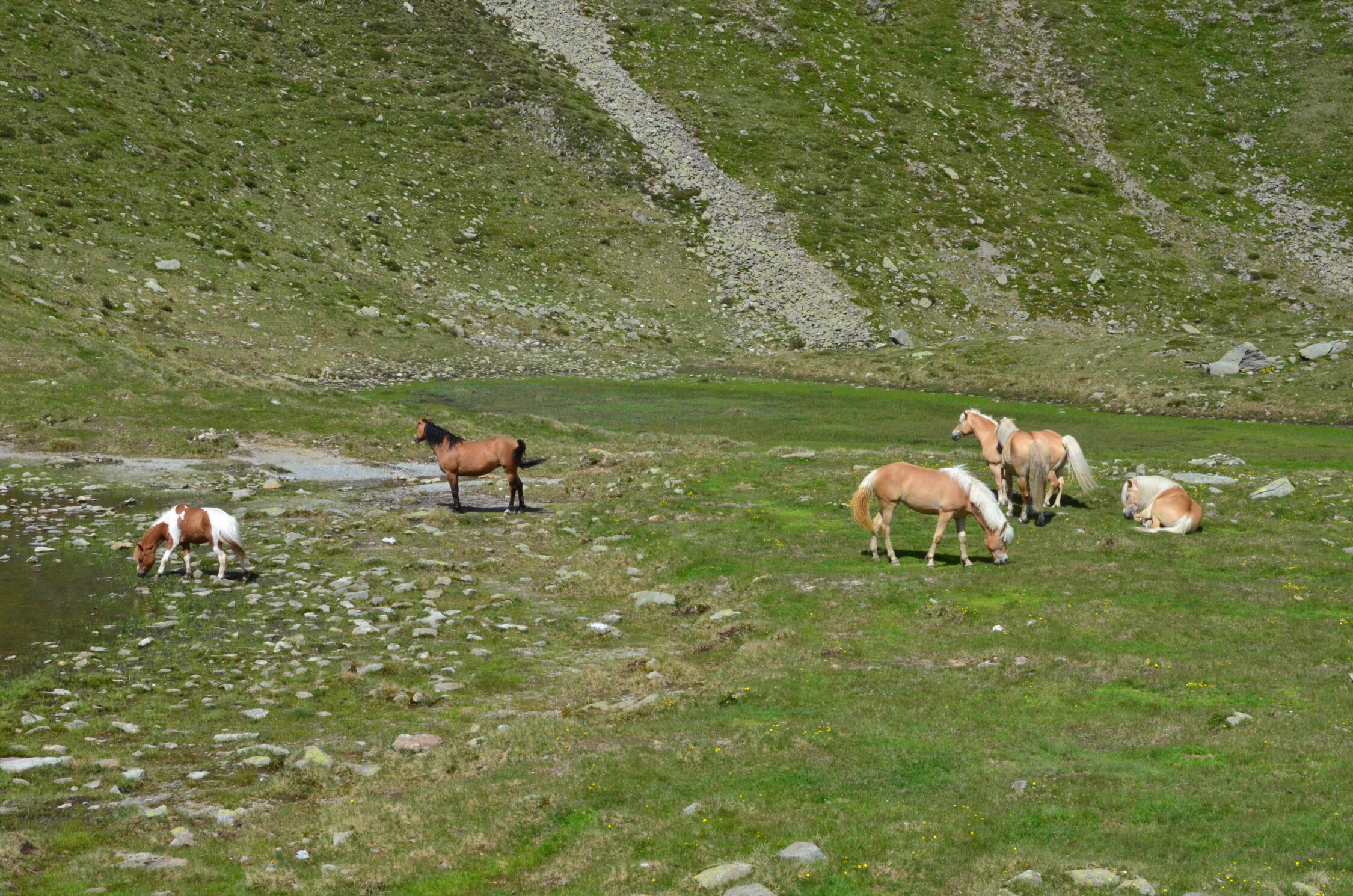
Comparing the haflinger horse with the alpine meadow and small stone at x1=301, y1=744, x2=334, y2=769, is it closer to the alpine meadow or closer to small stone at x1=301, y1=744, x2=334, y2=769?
the alpine meadow

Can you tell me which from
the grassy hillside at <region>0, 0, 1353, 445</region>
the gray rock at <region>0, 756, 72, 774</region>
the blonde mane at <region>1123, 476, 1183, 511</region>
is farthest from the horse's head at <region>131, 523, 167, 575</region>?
the blonde mane at <region>1123, 476, 1183, 511</region>

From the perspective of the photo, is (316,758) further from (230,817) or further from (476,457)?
(476,457)

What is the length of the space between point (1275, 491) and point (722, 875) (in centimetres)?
2651

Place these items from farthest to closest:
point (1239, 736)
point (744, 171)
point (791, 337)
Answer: point (744, 171)
point (791, 337)
point (1239, 736)

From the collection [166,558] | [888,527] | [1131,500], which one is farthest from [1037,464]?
[166,558]

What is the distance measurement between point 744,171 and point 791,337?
26.6m

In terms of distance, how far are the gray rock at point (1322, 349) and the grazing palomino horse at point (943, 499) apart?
46575 millimetres

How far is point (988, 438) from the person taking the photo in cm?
3027

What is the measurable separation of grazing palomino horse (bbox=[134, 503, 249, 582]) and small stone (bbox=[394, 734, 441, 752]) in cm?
936

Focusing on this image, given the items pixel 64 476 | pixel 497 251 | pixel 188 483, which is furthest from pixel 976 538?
pixel 497 251

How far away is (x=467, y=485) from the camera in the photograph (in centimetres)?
3662

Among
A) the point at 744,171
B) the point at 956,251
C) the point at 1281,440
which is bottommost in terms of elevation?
the point at 1281,440

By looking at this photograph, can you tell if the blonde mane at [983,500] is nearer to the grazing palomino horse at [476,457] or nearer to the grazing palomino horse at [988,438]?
the grazing palomino horse at [988,438]

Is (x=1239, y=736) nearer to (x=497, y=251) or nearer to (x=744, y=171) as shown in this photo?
(x=497, y=251)
